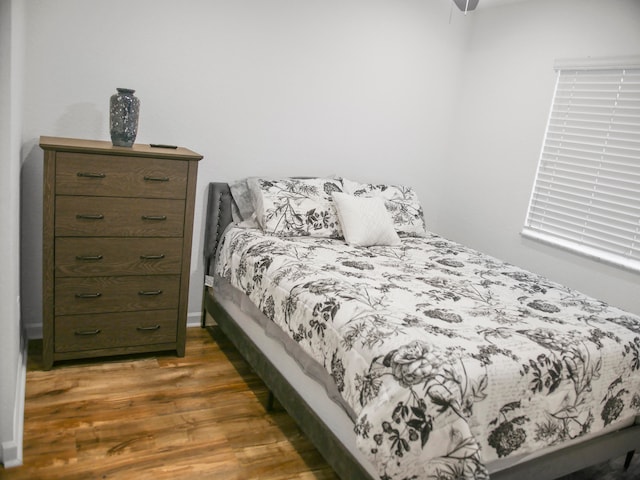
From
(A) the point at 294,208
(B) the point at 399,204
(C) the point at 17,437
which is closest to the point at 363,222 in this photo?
(A) the point at 294,208

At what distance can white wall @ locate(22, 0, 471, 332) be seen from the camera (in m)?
2.59

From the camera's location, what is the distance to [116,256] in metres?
2.50

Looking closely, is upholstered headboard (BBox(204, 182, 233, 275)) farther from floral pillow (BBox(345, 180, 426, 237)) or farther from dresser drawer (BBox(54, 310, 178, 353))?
floral pillow (BBox(345, 180, 426, 237))

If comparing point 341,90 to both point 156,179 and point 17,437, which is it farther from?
point 17,437

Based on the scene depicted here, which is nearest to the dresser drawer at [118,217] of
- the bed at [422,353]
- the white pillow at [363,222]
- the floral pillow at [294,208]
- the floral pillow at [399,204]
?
the bed at [422,353]

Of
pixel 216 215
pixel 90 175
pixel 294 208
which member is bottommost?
pixel 216 215

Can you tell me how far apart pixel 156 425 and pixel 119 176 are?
1.14 m

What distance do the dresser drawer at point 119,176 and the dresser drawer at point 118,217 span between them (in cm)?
4

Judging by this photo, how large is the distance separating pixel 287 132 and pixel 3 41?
74.4 inches

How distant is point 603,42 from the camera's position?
295 centimetres

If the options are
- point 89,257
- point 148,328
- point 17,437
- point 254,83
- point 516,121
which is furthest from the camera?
point 516,121

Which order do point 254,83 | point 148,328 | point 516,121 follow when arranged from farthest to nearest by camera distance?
1. point 516,121
2. point 254,83
3. point 148,328

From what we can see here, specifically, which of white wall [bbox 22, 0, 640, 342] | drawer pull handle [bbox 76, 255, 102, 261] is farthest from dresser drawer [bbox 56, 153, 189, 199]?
white wall [bbox 22, 0, 640, 342]

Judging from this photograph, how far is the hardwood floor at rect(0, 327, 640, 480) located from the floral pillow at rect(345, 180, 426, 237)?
1326 mm
